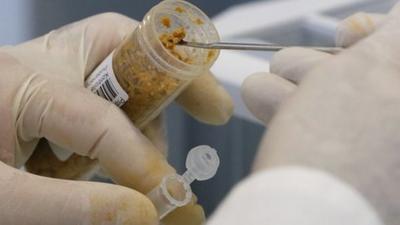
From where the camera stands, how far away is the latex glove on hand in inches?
13.8

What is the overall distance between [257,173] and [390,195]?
0.25 ft

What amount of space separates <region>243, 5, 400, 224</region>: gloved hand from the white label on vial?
233 millimetres

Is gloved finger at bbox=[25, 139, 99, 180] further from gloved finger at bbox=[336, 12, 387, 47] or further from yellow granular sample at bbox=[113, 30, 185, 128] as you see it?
gloved finger at bbox=[336, 12, 387, 47]

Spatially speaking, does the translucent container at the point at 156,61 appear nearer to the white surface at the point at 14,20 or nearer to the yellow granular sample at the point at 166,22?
the yellow granular sample at the point at 166,22

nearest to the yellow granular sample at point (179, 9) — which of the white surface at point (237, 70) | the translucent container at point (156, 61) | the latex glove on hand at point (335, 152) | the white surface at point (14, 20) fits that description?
the translucent container at point (156, 61)

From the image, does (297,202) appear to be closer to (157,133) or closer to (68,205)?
(68,205)

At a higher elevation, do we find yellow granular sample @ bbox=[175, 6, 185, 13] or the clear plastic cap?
yellow granular sample @ bbox=[175, 6, 185, 13]

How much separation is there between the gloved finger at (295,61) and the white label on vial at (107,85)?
5.7 inches

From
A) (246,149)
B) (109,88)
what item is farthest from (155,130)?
(246,149)

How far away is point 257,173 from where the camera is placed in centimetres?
38

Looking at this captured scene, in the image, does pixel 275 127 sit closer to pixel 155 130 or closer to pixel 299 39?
pixel 155 130

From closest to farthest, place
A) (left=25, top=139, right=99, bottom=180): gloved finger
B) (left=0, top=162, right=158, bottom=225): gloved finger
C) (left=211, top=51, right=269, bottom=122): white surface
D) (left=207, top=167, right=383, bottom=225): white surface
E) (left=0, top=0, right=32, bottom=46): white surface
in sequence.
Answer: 1. (left=207, top=167, right=383, bottom=225): white surface
2. (left=0, top=162, right=158, bottom=225): gloved finger
3. (left=25, top=139, right=99, bottom=180): gloved finger
4. (left=211, top=51, right=269, bottom=122): white surface
5. (left=0, top=0, right=32, bottom=46): white surface

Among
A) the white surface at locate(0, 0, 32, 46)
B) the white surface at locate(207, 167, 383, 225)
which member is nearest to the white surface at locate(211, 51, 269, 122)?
the white surface at locate(0, 0, 32, 46)

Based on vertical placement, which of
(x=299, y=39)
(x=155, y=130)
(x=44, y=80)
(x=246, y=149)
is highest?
(x=44, y=80)
